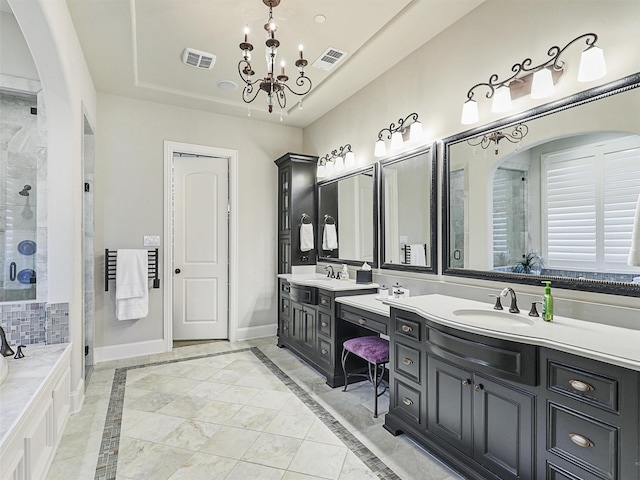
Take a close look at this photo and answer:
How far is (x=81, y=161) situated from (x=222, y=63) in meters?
1.54

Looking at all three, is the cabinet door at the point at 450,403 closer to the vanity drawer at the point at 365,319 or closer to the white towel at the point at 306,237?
the vanity drawer at the point at 365,319

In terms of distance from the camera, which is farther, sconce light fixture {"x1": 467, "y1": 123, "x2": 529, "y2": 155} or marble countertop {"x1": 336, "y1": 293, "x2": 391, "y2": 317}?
marble countertop {"x1": 336, "y1": 293, "x2": 391, "y2": 317}

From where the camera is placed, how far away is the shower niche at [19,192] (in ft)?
8.43

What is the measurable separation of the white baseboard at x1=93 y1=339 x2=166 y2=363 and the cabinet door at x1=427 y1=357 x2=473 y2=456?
324 cm

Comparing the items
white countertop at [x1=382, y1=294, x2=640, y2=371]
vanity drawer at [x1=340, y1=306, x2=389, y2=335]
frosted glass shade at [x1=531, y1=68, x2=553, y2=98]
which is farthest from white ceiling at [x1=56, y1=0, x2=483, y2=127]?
vanity drawer at [x1=340, y1=306, x2=389, y2=335]

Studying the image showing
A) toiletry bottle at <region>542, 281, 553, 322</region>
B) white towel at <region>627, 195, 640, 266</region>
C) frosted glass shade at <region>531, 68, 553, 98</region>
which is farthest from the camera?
frosted glass shade at <region>531, 68, 553, 98</region>

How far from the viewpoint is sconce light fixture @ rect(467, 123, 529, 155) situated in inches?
85.4

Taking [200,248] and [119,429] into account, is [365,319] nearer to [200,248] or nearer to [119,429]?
[119,429]

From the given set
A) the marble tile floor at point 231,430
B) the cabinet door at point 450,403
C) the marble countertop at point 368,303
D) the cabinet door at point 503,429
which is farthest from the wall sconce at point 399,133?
the marble tile floor at point 231,430

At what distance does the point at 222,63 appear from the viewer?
3.29 meters

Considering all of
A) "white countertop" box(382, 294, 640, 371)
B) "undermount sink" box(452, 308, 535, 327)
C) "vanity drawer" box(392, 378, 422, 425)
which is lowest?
"vanity drawer" box(392, 378, 422, 425)

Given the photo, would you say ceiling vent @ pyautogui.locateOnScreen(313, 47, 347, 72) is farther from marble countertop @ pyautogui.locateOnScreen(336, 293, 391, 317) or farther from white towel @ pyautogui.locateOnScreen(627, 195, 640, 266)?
white towel @ pyautogui.locateOnScreen(627, 195, 640, 266)

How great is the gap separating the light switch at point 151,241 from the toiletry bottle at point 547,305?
151 inches

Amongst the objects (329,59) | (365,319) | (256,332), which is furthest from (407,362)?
(256,332)
